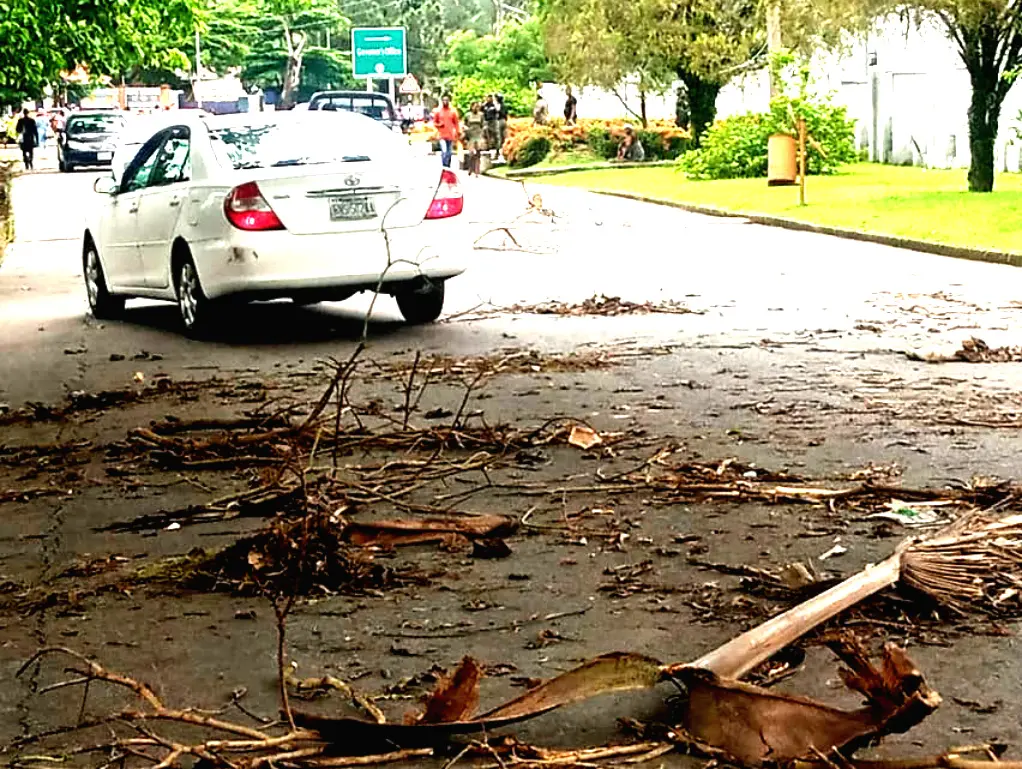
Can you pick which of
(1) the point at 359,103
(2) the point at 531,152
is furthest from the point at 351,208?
(1) the point at 359,103

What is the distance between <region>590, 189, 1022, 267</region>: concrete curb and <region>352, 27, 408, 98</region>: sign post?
1937 inches

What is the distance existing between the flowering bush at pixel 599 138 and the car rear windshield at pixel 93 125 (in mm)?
12520

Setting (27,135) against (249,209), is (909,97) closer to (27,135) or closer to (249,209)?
(27,135)

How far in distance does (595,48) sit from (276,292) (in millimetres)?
34102

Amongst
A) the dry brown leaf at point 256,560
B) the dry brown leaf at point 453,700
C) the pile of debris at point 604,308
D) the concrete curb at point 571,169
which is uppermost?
the dry brown leaf at point 453,700

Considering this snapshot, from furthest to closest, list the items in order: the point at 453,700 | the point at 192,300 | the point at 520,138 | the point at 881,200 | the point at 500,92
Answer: the point at 500,92, the point at 520,138, the point at 881,200, the point at 192,300, the point at 453,700

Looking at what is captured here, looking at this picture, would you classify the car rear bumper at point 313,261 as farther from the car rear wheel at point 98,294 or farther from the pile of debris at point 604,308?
the car rear wheel at point 98,294

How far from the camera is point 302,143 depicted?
13.4 meters

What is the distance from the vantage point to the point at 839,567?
6.02m

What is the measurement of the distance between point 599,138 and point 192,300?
38679 mm

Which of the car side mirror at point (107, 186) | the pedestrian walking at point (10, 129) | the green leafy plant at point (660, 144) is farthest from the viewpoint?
the pedestrian walking at point (10, 129)

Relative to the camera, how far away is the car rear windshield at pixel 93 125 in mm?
55594

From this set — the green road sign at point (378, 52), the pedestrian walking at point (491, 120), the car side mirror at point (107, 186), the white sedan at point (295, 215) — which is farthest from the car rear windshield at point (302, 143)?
the green road sign at point (378, 52)

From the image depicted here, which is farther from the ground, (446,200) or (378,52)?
(378,52)
